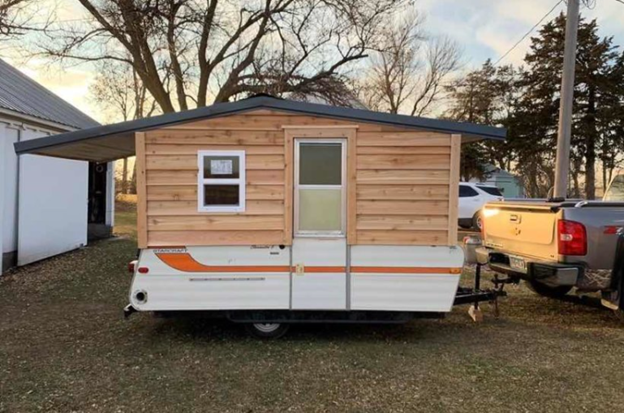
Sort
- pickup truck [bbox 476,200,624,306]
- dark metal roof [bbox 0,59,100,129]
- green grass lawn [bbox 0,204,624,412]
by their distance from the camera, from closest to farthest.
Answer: green grass lawn [bbox 0,204,624,412] < pickup truck [bbox 476,200,624,306] < dark metal roof [bbox 0,59,100,129]

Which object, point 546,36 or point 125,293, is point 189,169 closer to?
point 125,293

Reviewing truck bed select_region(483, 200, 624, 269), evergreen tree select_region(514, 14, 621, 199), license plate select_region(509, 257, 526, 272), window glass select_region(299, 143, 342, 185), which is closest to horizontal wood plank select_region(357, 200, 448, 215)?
window glass select_region(299, 143, 342, 185)

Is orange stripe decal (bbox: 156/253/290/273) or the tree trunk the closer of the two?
orange stripe decal (bbox: 156/253/290/273)

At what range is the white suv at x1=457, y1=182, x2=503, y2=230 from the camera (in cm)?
1614

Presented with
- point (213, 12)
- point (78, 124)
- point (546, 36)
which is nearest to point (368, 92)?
point (546, 36)

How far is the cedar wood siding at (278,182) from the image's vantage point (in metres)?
5.04

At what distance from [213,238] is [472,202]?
12.8m

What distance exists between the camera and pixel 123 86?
Answer: 111 feet

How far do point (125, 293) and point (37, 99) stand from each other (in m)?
6.30

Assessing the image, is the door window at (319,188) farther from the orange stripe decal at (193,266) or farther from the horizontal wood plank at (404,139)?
the orange stripe decal at (193,266)

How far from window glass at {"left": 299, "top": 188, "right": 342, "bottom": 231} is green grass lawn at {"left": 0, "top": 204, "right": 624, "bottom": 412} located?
48.3 inches

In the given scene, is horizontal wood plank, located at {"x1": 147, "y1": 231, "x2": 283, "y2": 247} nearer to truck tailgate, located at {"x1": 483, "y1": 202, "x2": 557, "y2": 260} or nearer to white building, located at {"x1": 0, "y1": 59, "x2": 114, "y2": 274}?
truck tailgate, located at {"x1": 483, "y1": 202, "x2": 557, "y2": 260}

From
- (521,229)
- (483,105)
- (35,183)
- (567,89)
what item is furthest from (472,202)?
(483,105)

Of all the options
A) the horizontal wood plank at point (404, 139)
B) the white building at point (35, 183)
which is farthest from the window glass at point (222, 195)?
the white building at point (35, 183)
